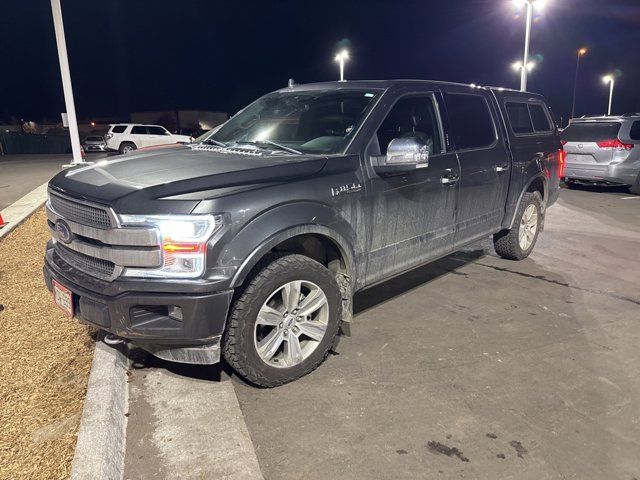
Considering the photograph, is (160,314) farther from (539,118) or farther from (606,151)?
(606,151)

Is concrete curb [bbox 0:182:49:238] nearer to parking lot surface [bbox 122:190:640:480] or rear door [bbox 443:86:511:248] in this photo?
parking lot surface [bbox 122:190:640:480]

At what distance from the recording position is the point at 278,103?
181 inches

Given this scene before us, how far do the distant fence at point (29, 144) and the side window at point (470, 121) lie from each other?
35005mm

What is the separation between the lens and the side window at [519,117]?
5.62m

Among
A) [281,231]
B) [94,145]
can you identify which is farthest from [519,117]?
[94,145]

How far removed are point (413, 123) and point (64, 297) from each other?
117 inches

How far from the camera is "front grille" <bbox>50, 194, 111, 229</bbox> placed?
285 cm

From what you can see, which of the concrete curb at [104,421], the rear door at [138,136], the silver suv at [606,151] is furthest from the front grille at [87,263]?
the rear door at [138,136]

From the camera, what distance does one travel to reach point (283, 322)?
323 cm

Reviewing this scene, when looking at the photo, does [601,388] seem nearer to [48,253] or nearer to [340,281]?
[340,281]

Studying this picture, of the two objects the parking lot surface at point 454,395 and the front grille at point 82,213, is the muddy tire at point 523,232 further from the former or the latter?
the front grille at point 82,213

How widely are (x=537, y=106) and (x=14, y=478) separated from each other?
6.33m

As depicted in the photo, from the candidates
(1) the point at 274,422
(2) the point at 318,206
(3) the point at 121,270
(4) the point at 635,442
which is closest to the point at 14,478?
(3) the point at 121,270

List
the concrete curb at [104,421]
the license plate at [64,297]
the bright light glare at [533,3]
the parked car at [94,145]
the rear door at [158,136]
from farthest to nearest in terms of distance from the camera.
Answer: the parked car at [94,145] → the rear door at [158,136] → the bright light glare at [533,3] → the license plate at [64,297] → the concrete curb at [104,421]
